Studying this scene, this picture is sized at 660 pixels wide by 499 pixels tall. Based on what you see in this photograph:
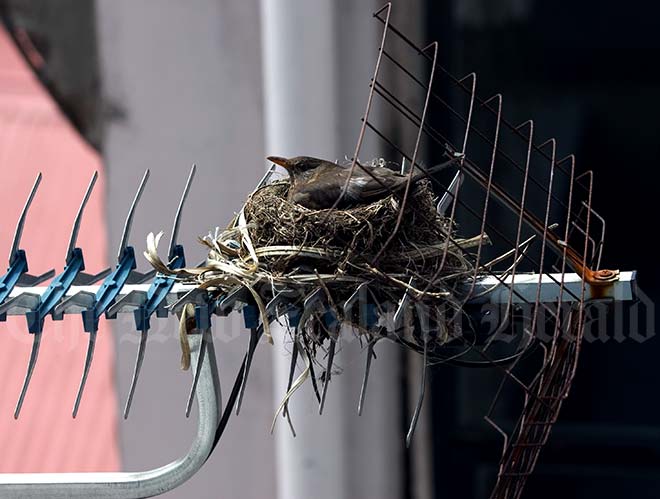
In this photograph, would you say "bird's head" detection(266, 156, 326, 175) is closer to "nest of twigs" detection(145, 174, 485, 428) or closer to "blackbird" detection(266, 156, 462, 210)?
"blackbird" detection(266, 156, 462, 210)

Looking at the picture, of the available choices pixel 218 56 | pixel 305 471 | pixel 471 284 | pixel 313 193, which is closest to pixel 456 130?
pixel 218 56

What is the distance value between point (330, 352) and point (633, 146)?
2309mm

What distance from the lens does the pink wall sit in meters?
4.25

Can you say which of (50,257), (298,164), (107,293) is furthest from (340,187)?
(50,257)

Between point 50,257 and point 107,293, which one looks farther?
point 50,257

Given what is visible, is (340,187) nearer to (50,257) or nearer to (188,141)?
(188,141)

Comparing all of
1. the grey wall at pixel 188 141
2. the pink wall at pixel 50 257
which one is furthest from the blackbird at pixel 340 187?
the pink wall at pixel 50 257

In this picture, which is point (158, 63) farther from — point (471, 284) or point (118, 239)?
point (471, 284)

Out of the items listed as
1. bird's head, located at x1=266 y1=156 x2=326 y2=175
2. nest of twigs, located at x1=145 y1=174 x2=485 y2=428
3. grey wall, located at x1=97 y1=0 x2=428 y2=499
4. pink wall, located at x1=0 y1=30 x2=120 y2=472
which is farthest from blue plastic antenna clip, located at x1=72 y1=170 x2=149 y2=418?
pink wall, located at x1=0 y1=30 x2=120 y2=472

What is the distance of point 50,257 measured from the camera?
4.27 metres

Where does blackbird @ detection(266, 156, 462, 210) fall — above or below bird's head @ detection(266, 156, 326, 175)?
below

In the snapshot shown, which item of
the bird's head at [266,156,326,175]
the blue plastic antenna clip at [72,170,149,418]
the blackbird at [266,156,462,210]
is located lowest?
the blue plastic antenna clip at [72,170,149,418]

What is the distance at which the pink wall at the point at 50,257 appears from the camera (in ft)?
13.9

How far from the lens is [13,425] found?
4.47 m
